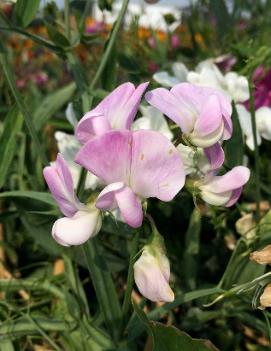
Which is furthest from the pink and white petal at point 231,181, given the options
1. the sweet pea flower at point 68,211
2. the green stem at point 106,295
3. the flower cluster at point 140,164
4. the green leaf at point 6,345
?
the green leaf at point 6,345

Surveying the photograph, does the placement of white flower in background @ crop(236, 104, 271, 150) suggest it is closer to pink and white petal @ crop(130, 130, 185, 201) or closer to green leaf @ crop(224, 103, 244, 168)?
green leaf @ crop(224, 103, 244, 168)

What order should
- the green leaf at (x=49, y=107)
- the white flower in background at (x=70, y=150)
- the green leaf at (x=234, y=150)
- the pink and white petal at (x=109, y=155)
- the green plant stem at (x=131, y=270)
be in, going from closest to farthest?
the pink and white petal at (x=109, y=155)
the green plant stem at (x=131, y=270)
the green leaf at (x=234, y=150)
the white flower in background at (x=70, y=150)
the green leaf at (x=49, y=107)

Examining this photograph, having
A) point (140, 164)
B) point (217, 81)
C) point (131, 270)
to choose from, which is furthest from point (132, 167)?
point (217, 81)

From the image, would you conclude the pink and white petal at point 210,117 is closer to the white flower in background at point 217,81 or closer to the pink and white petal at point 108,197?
the pink and white petal at point 108,197

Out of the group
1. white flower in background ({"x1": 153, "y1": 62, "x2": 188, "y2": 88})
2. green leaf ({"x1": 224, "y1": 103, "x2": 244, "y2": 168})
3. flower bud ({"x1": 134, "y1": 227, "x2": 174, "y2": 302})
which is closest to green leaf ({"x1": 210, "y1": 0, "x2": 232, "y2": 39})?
white flower in background ({"x1": 153, "y1": 62, "x2": 188, "y2": 88})

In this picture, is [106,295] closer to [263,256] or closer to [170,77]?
Result: [263,256]

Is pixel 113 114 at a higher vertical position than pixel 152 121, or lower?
higher

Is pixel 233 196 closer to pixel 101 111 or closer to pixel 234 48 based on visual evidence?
pixel 101 111
